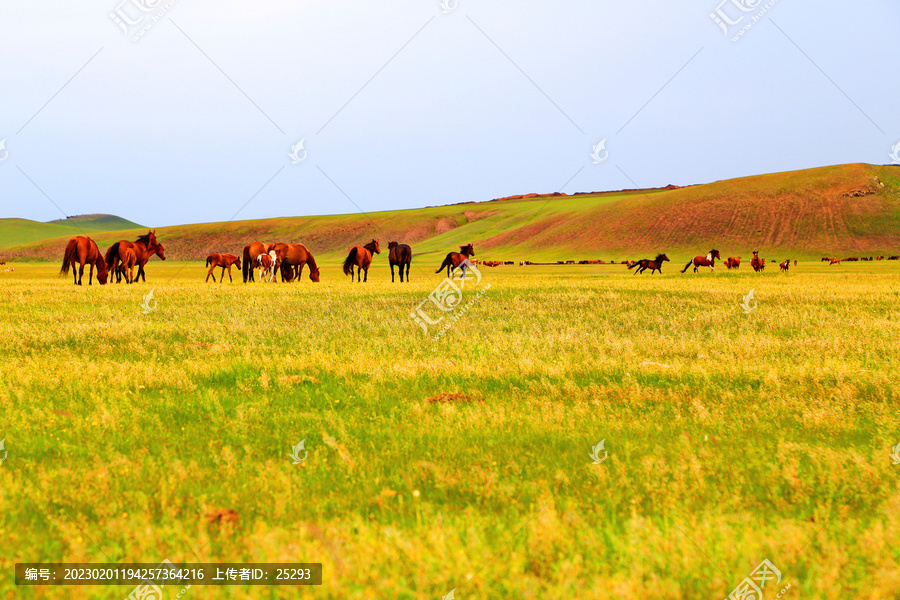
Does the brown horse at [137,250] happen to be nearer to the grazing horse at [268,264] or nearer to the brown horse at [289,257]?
the grazing horse at [268,264]

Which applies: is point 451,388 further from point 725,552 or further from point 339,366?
point 725,552

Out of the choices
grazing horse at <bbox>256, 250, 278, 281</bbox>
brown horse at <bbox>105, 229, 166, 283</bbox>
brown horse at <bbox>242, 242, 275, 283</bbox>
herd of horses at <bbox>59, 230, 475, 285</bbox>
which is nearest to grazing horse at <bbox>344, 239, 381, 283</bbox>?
herd of horses at <bbox>59, 230, 475, 285</bbox>

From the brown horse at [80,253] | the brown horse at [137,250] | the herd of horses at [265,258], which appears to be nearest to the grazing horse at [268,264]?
the herd of horses at [265,258]

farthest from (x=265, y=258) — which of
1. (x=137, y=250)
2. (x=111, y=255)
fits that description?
(x=111, y=255)

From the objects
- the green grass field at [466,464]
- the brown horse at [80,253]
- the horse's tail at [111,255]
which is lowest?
the green grass field at [466,464]

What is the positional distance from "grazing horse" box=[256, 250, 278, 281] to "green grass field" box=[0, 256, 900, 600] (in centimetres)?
2645

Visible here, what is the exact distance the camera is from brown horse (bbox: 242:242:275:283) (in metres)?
39.1

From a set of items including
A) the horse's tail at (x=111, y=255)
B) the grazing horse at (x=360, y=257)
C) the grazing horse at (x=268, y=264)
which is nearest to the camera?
the horse's tail at (x=111, y=255)

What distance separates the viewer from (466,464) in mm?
5809

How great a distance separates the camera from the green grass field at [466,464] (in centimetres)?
402

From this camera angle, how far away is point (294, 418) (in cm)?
736

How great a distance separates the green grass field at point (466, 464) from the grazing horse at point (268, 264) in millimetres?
26453

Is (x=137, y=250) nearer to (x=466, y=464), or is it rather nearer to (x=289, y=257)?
(x=289, y=257)

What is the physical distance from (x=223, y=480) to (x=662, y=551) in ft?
11.7
